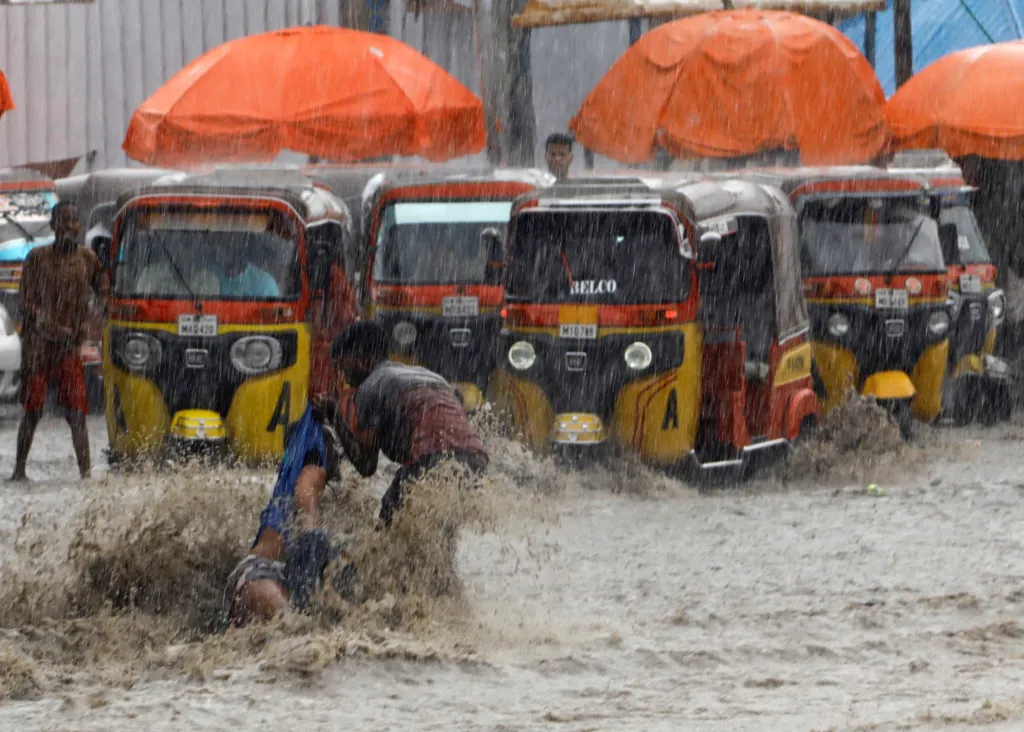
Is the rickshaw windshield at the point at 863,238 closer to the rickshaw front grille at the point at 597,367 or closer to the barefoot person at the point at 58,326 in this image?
the rickshaw front grille at the point at 597,367

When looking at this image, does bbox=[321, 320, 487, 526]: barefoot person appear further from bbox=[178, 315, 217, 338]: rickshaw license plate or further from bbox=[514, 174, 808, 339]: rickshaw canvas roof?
bbox=[178, 315, 217, 338]: rickshaw license plate

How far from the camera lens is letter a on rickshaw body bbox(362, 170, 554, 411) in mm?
12391

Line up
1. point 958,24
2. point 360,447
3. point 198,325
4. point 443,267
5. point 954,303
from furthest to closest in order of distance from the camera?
1. point 958,24
2. point 954,303
3. point 443,267
4. point 198,325
5. point 360,447

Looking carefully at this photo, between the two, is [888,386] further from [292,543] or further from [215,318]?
[292,543]

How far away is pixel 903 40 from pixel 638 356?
1045 cm

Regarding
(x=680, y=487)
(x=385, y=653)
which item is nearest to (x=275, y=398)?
(x=680, y=487)

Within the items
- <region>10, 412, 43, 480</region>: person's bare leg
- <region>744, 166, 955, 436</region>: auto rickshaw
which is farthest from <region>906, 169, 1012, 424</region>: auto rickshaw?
<region>10, 412, 43, 480</region>: person's bare leg

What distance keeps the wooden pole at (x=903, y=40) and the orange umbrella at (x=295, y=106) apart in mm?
6677

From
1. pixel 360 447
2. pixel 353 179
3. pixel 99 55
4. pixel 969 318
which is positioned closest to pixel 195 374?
pixel 360 447

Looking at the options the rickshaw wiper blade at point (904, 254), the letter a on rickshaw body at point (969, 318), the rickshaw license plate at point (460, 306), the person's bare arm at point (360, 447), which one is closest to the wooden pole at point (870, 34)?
the letter a on rickshaw body at point (969, 318)

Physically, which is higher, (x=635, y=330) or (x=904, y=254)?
(x=904, y=254)

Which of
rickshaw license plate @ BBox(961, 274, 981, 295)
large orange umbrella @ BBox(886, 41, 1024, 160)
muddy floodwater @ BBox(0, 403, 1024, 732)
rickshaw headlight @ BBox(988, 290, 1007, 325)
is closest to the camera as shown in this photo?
muddy floodwater @ BBox(0, 403, 1024, 732)

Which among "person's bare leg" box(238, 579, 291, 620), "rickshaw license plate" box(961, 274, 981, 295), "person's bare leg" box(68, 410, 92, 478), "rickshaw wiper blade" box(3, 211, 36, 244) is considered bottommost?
"person's bare leg" box(68, 410, 92, 478)

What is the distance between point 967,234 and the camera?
50.3 feet
